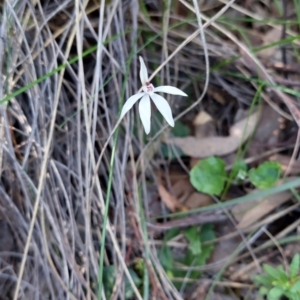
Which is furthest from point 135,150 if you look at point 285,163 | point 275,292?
point 275,292

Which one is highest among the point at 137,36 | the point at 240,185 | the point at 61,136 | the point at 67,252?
the point at 137,36

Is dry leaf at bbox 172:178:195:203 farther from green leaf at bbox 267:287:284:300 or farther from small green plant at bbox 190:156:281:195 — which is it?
green leaf at bbox 267:287:284:300

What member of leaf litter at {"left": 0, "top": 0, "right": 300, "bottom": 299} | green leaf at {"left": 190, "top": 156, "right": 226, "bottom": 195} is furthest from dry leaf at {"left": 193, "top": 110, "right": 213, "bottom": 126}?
green leaf at {"left": 190, "top": 156, "right": 226, "bottom": 195}

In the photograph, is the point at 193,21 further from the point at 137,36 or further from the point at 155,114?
the point at 155,114

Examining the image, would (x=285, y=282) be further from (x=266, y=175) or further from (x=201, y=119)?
(x=201, y=119)

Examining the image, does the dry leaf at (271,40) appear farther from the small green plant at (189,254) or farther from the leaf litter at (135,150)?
the small green plant at (189,254)

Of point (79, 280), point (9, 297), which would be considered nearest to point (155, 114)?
point (79, 280)
